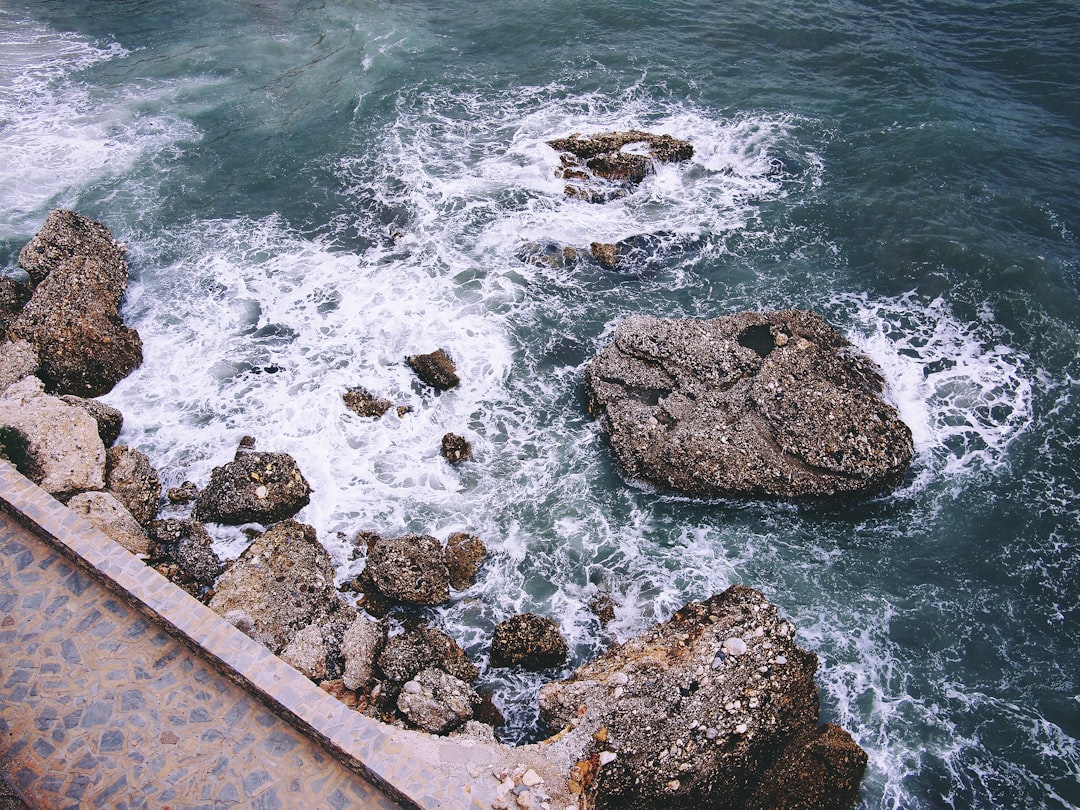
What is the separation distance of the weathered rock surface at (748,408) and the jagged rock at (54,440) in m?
9.63

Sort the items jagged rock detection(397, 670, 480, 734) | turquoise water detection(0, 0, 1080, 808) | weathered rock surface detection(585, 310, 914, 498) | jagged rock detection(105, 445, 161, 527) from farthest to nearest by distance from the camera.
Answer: weathered rock surface detection(585, 310, 914, 498) → jagged rock detection(105, 445, 161, 527) → turquoise water detection(0, 0, 1080, 808) → jagged rock detection(397, 670, 480, 734)

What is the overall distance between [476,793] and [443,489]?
6.34 metres

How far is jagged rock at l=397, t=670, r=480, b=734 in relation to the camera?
10.0 m

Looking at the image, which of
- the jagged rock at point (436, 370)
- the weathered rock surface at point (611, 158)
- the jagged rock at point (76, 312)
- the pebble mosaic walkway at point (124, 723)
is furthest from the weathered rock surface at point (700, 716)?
the weathered rock surface at point (611, 158)

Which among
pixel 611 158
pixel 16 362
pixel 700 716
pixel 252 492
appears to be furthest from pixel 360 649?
pixel 611 158

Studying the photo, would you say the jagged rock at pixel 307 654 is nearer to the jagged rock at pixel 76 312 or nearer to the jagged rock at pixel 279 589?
the jagged rock at pixel 279 589

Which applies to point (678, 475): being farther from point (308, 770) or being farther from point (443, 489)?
point (308, 770)

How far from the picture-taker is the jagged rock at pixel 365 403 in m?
14.9

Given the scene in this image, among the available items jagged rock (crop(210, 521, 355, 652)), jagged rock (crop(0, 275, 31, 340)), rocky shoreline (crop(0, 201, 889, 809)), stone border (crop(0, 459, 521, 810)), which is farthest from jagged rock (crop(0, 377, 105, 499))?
jagged rock (crop(210, 521, 355, 652))

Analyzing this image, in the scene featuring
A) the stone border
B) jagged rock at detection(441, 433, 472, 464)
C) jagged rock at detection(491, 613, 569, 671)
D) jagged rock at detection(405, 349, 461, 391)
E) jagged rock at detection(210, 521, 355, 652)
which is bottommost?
jagged rock at detection(491, 613, 569, 671)

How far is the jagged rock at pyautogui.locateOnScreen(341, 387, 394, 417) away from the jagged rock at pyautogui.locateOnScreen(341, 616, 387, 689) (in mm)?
4879

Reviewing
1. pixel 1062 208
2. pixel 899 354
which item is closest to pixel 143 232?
pixel 899 354

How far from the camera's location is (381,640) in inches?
440

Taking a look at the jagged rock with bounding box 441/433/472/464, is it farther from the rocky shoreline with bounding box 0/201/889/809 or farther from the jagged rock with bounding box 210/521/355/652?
the jagged rock with bounding box 210/521/355/652
